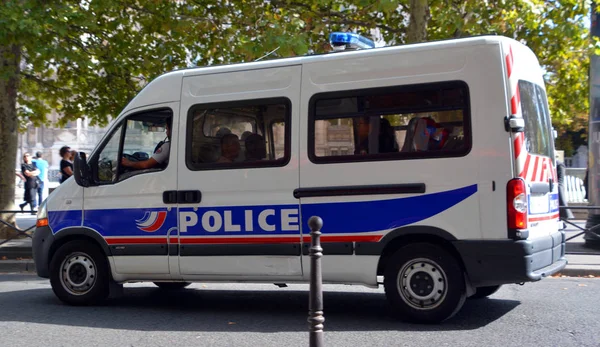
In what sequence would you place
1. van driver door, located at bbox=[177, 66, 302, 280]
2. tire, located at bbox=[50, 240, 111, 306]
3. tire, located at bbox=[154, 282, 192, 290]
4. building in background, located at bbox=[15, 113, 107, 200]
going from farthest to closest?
building in background, located at bbox=[15, 113, 107, 200] → tire, located at bbox=[154, 282, 192, 290] → tire, located at bbox=[50, 240, 111, 306] → van driver door, located at bbox=[177, 66, 302, 280]

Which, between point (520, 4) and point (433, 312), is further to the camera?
point (520, 4)

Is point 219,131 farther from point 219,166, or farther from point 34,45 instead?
point 34,45

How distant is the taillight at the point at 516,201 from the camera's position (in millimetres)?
6871

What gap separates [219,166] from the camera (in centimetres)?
819

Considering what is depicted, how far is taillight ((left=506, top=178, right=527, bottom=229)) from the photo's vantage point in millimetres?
6871

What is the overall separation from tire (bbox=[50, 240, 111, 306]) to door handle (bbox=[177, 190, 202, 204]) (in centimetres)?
123

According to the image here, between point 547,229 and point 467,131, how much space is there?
133cm

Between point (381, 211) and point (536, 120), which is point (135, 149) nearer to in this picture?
point (381, 211)

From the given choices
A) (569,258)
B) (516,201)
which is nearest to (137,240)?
(516,201)

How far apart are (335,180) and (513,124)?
5.63 ft

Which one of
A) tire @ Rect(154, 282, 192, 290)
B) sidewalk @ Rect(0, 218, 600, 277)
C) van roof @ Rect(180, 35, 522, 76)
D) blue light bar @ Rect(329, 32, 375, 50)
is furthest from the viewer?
sidewalk @ Rect(0, 218, 600, 277)

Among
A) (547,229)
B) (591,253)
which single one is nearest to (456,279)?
(547,229)

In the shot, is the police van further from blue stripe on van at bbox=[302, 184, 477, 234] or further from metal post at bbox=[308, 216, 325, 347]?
metal post at bbox=[308, 216, 325, 347]

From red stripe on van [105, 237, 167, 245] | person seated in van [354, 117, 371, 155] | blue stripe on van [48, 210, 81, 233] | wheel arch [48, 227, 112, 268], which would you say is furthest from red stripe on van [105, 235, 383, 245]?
Result: person seated in van [354, 117, 371, 155]
